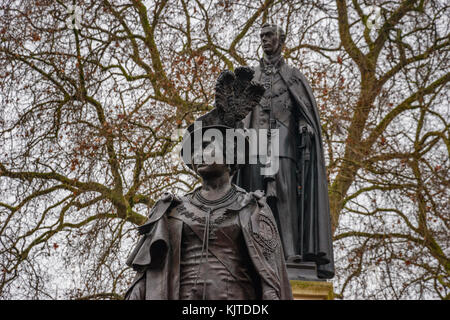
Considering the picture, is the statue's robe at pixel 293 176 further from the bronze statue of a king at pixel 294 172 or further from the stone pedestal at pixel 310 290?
the stone pedestal at pixel 310 290

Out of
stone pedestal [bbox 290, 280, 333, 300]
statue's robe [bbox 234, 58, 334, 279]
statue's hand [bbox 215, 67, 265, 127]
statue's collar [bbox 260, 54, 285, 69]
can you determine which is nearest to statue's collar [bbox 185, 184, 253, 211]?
statue's hand [bbox 215, 67, 265, 127]

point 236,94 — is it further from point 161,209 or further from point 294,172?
point 294,172

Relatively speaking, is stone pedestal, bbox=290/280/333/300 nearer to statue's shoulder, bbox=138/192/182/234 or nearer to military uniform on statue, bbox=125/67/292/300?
military uniform on statue, bbox=125/67/292/300

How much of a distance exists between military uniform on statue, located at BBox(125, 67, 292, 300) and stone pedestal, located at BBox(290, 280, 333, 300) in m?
2.25

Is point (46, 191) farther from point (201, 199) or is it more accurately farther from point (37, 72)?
point (201, 199)

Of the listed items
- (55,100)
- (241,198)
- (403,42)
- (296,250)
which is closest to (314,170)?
(296,250)

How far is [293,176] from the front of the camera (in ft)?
26.1

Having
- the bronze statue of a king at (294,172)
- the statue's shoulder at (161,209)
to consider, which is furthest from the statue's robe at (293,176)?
the statue's shoulder at (161,209)

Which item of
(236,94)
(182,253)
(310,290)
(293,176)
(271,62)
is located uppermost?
(271,62)

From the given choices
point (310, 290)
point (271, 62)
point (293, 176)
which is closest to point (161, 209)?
point (310, 290)

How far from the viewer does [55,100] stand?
1431 cm

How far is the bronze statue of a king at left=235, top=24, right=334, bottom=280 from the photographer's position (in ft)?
25.2

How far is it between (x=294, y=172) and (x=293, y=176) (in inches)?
2.3

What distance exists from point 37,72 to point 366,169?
5.99 meters
